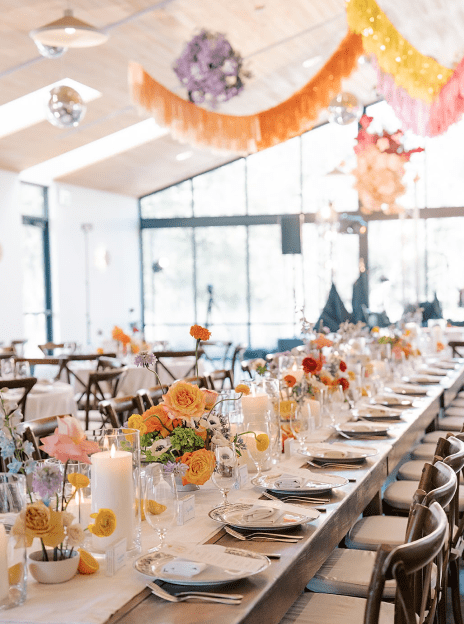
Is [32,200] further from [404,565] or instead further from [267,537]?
[404,565]

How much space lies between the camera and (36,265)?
442 inches

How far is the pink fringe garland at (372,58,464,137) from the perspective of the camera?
17.2 ft

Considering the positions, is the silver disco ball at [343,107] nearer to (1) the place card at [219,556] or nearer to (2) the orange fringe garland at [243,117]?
(2) the orange fringe garland at [243,117]

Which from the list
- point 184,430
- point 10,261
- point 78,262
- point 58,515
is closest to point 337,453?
point 184,430

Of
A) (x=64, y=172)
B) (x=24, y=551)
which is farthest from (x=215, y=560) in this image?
(x=64, y=172)

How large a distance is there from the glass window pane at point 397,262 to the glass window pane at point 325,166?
2.25 feet

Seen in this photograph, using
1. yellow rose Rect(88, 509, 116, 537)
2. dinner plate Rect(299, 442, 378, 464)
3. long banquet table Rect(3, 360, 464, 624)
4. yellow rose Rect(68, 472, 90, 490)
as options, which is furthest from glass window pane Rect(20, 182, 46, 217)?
yellow rose Rect(88, 509, 116, 537)

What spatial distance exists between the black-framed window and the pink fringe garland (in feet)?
21.5

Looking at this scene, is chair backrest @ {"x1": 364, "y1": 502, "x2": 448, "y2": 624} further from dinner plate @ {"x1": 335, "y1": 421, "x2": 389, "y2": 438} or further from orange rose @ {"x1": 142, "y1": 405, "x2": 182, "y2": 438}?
dinner plate @ {"x1": 335, "y1": 421, "x2": 389, "y2": 438}

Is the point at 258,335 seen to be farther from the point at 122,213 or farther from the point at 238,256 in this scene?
the point at 122,213

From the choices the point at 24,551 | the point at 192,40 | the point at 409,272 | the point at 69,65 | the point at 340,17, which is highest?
the point at 340,17

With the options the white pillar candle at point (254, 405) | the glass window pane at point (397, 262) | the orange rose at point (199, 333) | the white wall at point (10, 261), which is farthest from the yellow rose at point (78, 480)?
the glass window pane at point (397, 262)

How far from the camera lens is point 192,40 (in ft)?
14.8

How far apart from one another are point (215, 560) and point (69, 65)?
7.56m
